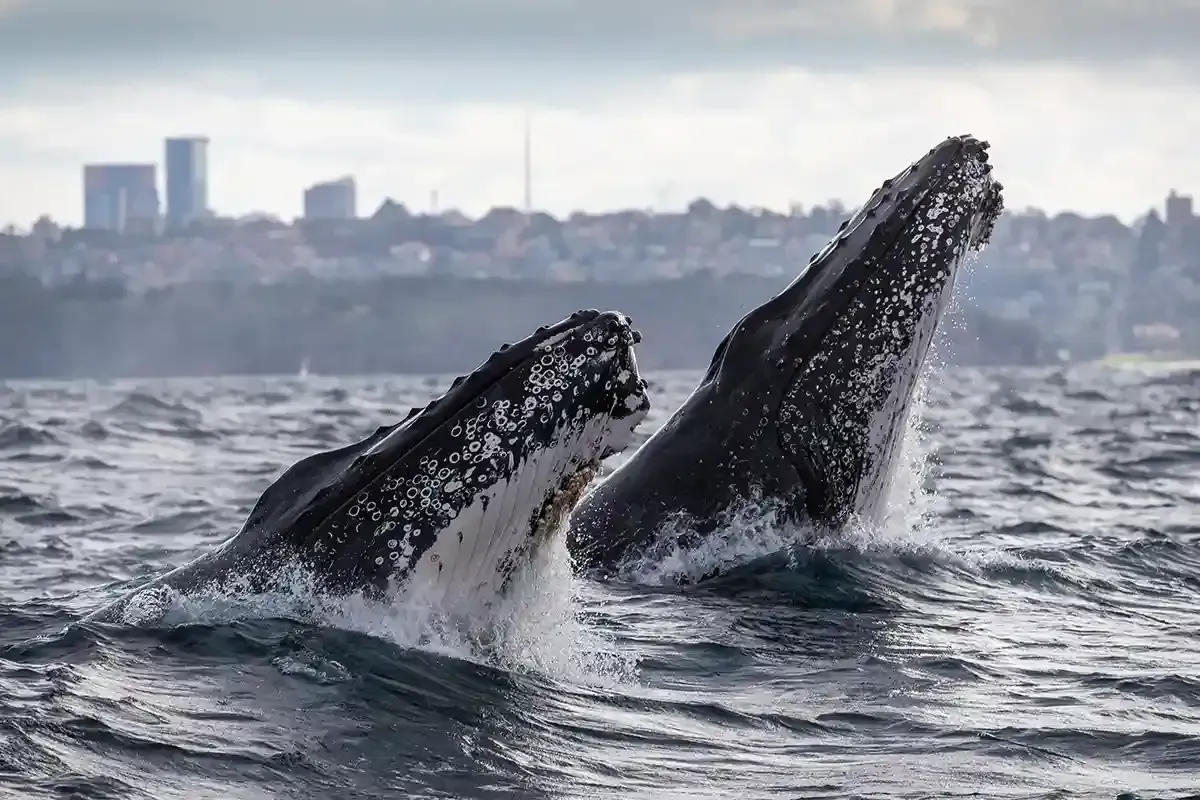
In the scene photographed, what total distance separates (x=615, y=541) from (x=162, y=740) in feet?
13.5

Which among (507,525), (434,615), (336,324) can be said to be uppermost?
(507,525)

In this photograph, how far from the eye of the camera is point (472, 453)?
27.6 ft

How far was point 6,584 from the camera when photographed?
43.2ft

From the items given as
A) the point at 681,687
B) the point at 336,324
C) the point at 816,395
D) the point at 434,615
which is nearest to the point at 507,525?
the point at 434,615

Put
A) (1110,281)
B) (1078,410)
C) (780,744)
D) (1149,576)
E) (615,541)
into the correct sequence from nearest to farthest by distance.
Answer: (780,744)
(615,541)
(1149,576)
(1078,410)
(1110,281)

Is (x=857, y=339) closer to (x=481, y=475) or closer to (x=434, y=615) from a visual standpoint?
Answer: (x=481, y=475)

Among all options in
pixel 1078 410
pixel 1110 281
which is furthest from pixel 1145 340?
pixel 1078 410

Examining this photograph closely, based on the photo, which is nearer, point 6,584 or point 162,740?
point 162,740

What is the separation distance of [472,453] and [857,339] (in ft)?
11.1

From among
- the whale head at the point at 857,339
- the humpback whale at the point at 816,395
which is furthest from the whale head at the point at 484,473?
the whale head at the point at 857,339

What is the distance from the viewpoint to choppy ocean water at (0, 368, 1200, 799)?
7184 millimetres

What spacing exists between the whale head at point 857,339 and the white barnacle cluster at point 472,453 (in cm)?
285

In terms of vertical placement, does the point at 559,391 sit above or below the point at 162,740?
above

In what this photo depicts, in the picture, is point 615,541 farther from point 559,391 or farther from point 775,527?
point 559,391
